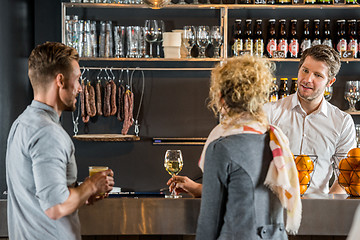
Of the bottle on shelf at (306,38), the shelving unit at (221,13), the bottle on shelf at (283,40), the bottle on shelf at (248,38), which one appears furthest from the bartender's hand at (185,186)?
the bottle on shelf at (306,38)

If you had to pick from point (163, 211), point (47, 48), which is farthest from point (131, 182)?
point (47, 48)

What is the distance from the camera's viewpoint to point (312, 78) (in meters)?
2.63

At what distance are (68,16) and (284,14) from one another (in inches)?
73.0

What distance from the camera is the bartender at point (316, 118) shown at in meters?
2.66

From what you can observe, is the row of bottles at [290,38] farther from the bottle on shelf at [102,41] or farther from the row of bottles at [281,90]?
the bottle on shelf at [102,41]

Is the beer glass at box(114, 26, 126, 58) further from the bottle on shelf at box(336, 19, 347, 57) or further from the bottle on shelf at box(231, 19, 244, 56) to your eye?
the bottle on shelf at box(336, 19, 347, 57)

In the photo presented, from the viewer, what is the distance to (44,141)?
4.92ft

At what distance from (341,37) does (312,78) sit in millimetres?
1818

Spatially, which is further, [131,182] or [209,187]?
[131,182]

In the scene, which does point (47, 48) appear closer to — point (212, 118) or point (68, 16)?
point (68, 16)

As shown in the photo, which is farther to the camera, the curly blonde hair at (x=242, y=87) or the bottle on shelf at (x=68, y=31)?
the bottle on shelf at (x=68, y=31)

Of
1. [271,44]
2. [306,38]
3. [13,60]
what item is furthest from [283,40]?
[13,60]

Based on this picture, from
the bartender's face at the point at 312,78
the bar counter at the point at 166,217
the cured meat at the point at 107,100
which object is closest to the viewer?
the bar counter at the point at 166,217

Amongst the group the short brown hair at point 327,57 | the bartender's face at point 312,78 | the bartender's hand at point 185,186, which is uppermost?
the short brown hair at point 327,57
